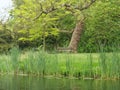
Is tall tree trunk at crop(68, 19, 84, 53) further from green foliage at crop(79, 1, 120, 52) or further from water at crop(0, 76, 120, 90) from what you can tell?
water at crop(0, 76, 120, 90)

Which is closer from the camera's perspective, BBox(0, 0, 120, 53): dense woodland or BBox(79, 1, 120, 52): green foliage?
BBox(0, 0, 120, 53): dense woodland

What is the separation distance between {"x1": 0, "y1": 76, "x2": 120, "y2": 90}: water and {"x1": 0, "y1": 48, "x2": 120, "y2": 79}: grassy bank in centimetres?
71

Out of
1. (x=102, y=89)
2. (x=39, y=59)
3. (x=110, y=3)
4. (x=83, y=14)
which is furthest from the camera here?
(x=110, y=3)

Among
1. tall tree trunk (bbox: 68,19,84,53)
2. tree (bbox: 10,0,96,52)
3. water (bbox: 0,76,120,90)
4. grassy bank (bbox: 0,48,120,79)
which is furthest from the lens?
tall tree trunk (bbox: 68,19,84,53)

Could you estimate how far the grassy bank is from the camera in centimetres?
1495

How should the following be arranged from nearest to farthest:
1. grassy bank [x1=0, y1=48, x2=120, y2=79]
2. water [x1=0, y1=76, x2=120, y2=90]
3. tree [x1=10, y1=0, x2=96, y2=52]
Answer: water [x1=0, y1=76, x2=120, y2=90]
grassy bank [x1=0, y1=48, x2=120, y2=79]
tree [x1=10, y1=0, x2=96, y2=52]

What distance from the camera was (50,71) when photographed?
655 inches

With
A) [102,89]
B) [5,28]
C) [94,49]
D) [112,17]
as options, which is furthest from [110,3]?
[102,89]

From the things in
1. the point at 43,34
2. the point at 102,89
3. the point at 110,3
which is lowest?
the point at 102,89

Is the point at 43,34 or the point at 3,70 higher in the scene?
the point at 43,34

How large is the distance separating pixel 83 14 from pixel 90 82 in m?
9.68

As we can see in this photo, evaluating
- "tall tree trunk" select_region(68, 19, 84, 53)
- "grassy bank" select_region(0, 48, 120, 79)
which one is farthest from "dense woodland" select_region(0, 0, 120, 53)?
"grassy bank" select_region(0, 48, 120, 79)

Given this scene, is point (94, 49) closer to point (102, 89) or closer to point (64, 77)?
point (64, 77)

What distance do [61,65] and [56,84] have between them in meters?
3.51
